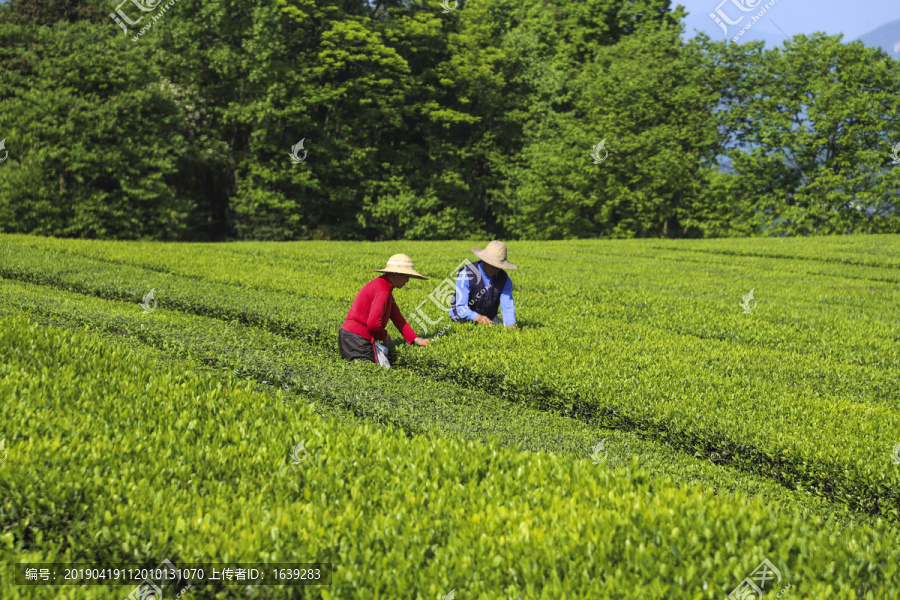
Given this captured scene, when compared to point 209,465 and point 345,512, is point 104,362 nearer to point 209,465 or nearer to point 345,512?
point 209,465

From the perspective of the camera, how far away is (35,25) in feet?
119

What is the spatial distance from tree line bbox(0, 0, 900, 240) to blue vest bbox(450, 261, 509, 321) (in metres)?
27.8

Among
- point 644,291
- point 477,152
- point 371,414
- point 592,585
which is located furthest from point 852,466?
point 477,152

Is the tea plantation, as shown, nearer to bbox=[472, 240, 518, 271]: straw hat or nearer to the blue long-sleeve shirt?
the blue long-sleeve shirt

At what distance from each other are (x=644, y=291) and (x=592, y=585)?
48.0 ft

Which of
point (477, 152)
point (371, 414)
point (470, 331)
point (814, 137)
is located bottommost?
point (371, 414)

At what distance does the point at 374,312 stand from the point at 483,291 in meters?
2.76

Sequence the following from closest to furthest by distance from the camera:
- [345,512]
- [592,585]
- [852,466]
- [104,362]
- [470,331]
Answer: [592,585] → [345,512] → [852,466] → [104,362] → [470,331]

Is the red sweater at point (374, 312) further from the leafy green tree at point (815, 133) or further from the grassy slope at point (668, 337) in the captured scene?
the leafy green tree at point (815, 133)

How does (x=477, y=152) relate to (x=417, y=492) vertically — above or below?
above

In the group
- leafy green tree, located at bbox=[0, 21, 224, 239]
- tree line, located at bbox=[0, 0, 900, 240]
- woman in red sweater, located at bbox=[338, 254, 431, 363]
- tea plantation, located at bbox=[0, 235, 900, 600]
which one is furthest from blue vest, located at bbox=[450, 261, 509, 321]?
tree line, located at bbox=[0, 0, 900, 240]

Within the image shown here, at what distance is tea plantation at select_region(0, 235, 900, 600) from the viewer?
382 cm

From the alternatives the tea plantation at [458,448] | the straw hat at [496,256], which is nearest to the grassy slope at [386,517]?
the tea plantation at [458,448]

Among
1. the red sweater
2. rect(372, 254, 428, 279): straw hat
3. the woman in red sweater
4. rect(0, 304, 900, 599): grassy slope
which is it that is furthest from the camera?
the red sweater
